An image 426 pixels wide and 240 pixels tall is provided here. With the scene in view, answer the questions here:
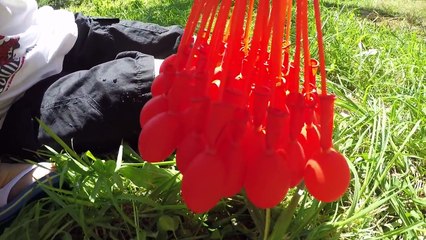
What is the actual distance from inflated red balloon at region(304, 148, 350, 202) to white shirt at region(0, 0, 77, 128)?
25.7 inches

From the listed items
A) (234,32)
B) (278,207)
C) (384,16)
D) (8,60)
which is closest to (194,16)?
(234,32)

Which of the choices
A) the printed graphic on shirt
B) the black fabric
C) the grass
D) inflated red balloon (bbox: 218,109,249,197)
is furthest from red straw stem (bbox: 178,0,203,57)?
the printed graphic on shirt

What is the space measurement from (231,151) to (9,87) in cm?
63

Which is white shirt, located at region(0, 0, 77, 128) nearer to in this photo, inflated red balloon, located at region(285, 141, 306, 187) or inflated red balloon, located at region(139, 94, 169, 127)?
inflated red balloon, located at region(139, 94, 169, 127)

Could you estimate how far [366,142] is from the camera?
0.91m

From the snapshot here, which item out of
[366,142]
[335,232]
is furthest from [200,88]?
[366,142]

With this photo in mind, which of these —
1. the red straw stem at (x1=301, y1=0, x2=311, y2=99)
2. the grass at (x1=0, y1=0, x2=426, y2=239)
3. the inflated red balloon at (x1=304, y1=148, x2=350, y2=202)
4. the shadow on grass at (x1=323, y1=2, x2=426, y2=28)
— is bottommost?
the shadow on grass at (x1=323, y1=2, x2=426, y2=28)

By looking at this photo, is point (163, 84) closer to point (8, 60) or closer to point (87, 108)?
point (87, 108)

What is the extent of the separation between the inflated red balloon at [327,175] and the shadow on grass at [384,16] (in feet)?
4.33

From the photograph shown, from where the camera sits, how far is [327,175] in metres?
0.45

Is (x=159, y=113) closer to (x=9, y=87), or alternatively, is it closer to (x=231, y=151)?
(x=231, y=151)

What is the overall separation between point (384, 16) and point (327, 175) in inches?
60.0

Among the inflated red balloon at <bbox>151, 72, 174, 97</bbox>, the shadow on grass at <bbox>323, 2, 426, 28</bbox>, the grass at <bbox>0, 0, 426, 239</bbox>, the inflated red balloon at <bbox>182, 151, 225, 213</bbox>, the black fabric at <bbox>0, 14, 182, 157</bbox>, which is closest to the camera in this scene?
the inflated red balloon at <bbox>182, 151, 225, 213</bbox>

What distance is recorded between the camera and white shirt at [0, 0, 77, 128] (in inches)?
37.8
